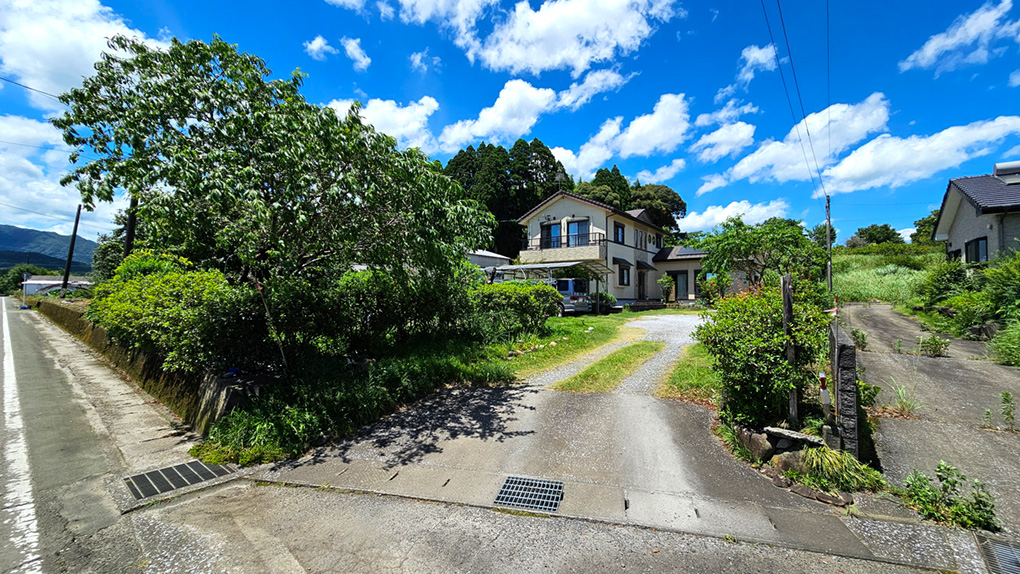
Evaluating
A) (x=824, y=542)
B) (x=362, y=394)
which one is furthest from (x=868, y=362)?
(x=362, y=394)

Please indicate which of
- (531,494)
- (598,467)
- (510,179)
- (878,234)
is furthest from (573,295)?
(878,234)

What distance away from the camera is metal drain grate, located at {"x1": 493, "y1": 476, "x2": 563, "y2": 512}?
346cm

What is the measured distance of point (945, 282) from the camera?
13.8 meters

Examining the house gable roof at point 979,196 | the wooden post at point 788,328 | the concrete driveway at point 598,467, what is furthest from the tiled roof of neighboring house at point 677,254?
the wooden post at point 788,328

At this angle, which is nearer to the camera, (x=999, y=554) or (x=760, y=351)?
(x=999, y=554)

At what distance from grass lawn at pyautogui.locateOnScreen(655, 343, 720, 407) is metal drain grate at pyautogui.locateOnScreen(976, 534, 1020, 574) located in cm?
248

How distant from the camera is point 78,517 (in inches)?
133

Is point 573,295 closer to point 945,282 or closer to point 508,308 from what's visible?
point 508,308

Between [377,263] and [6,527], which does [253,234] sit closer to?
[377,263]

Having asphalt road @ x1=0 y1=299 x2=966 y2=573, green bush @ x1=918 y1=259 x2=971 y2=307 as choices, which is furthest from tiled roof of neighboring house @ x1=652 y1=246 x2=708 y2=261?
asphalt road @ x1=0 y1=299 x2=966 y2=573

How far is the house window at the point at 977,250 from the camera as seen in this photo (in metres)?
13.9

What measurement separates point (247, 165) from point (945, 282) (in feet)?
65.9

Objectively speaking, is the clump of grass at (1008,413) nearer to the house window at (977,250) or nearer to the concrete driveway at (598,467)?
the concrete driveway at (598,467)

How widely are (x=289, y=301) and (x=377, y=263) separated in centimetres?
132
